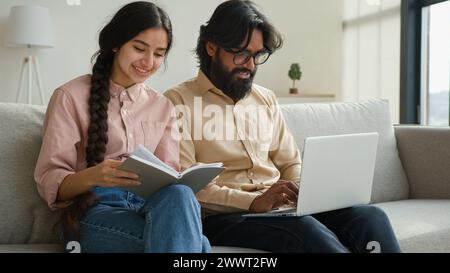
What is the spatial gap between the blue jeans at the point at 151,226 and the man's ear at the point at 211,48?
0.68 m

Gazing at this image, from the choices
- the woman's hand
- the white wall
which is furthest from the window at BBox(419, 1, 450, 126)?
the woman's hand

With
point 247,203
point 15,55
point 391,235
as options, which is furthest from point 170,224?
point 15,55

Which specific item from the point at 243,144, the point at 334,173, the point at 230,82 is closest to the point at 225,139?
the point at 243,144

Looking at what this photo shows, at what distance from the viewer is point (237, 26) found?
1731 mm

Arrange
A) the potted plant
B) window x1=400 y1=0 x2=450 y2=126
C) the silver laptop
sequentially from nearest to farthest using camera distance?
the silver laptop → window x1=400 y1=0 x2=450 y2=126 → the potted plant

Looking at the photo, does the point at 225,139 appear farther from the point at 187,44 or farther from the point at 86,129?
the point at 187,44

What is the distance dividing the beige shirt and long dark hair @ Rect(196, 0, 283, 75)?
0.12m

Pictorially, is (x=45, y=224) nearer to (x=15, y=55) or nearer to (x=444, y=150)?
(x=444, y=150)

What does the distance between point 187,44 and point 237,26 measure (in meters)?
3.14

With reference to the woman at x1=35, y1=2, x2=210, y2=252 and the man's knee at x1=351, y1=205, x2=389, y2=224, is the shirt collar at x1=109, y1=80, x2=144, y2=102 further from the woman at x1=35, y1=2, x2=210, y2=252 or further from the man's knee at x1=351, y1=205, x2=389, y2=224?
the man's knee at x1=351, y1=205, x2=389, y2=224

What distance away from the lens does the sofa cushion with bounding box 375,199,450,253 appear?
1.77 m

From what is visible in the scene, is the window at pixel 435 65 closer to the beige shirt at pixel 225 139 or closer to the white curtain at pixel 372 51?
the white curtain at pixel 372 51

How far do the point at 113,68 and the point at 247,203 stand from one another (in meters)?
0.58
